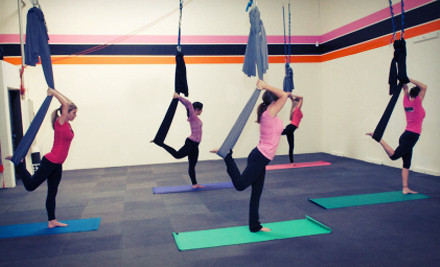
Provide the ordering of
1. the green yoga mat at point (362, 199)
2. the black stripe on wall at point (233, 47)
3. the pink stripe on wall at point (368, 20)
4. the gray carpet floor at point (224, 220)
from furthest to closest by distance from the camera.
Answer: the black stripe on wall at point (233, 47), the pink stripe on wall at point (368, 20), the green yoga mat at point (362, 199), the gray carpet floor at point (224, 220)

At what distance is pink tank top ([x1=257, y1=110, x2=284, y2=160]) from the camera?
3.10 meters

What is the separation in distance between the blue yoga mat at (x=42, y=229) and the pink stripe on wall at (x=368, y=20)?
6288 mm

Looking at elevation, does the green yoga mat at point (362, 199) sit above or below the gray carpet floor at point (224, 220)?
above

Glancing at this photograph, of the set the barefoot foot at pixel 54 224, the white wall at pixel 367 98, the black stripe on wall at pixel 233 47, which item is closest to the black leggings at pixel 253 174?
the barefoot foot at pixel 54 224

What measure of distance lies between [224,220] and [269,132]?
49.3 inches

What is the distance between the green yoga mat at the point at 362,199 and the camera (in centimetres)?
418

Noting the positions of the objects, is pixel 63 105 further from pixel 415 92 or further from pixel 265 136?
pixel 415 92

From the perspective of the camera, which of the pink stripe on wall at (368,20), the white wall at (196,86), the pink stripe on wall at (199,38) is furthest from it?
the white wall at (196,86)

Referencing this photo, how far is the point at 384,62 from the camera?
22.0ft

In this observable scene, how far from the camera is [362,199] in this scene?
4.36 metres

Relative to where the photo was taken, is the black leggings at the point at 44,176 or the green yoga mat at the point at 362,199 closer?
the black leggings at the point at 44,176

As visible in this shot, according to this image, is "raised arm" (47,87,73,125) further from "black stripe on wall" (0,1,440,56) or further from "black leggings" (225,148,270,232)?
"black stripe on wall" (0,1,440,56)

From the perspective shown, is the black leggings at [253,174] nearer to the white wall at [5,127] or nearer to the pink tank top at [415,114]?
the pink tank top at [415,114]

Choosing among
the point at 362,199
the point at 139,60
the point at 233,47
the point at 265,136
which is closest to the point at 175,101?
the point at 265,136
